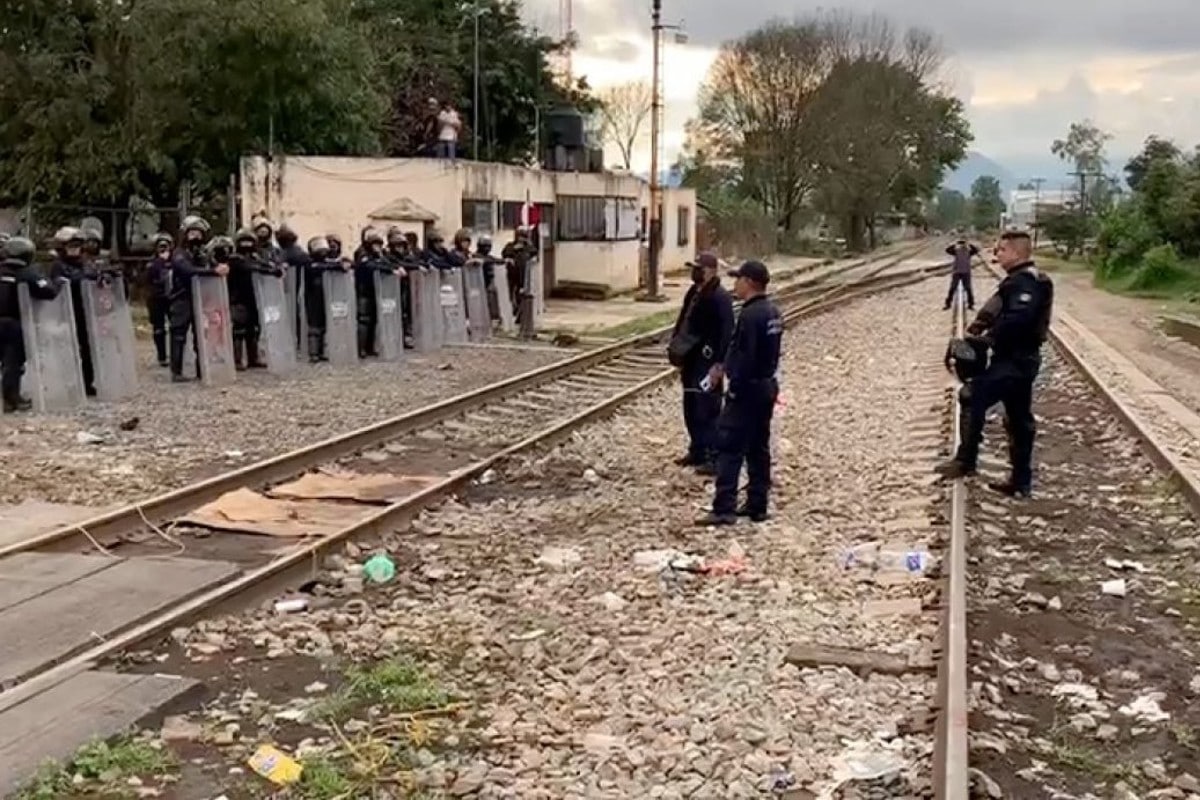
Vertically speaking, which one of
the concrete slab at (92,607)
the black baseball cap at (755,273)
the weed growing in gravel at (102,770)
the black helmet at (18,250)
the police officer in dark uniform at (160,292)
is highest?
the black baseball cap at (755,273)

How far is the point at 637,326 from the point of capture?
27875 mm

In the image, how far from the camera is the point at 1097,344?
27.1m

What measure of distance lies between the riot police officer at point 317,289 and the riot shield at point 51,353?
4.52 m

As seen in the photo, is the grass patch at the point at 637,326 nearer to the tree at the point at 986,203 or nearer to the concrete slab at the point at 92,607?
the concrete slab at the point at 92,607

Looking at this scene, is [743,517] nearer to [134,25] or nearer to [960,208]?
[134,25]

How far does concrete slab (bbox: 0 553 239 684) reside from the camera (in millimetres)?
7016

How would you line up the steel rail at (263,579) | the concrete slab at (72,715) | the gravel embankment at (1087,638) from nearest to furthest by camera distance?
1. the concrete slab at (72,715)
2. the gravel embankment at (1087,638)
3. the steel rail at (263,579)

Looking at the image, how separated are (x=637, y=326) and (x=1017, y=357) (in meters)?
17.0

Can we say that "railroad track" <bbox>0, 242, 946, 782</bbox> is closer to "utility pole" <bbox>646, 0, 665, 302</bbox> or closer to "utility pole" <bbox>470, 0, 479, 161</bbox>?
"utility pole" <bbox>646, 0, 665, 302</bbox>

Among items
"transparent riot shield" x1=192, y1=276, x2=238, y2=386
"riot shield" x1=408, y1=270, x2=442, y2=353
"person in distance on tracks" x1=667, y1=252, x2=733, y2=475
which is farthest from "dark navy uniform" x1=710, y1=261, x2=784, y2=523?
"riot shield" x1=408, y1=270, x2=442, y2=353

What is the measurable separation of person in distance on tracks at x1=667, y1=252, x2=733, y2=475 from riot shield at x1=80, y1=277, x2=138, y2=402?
6.64 metres

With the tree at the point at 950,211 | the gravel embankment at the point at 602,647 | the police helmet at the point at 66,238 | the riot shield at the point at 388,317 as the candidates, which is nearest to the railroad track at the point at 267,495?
the gravel embankment at the point at 602,647

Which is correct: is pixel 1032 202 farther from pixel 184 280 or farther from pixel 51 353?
pixel 51 353

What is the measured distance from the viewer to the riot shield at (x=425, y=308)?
71.0 feet
